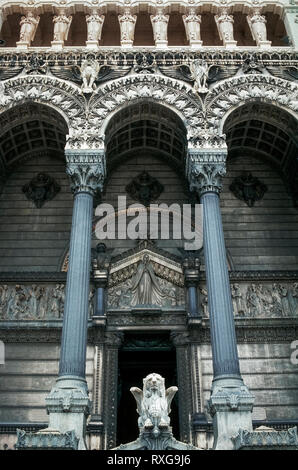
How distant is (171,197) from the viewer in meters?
22.2

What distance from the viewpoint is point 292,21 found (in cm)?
2169

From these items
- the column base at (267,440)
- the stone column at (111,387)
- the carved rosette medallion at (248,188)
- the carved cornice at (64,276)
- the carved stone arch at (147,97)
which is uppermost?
the carved stone arch at (147,97)

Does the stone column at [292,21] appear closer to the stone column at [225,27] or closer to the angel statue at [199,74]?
the stone column at [225,27]

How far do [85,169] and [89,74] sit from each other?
14.5 feet

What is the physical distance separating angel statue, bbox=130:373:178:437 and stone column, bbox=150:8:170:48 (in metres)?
14.1

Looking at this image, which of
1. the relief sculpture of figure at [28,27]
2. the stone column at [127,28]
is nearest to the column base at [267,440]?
the stone column at [127,28]

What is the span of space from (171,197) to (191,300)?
5179mm

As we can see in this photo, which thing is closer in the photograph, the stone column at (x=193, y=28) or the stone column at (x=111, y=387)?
the stone column at (x=111, y=387)

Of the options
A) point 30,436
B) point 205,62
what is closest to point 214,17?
point 205,62

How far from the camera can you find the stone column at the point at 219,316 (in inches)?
540

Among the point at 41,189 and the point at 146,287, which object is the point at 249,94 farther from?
the point at 41,189

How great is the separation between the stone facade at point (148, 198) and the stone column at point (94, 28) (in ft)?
0.22

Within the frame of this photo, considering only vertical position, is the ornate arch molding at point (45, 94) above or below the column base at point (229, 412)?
above

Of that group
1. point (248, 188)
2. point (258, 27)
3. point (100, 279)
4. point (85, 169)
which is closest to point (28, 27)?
point (85, 169)
